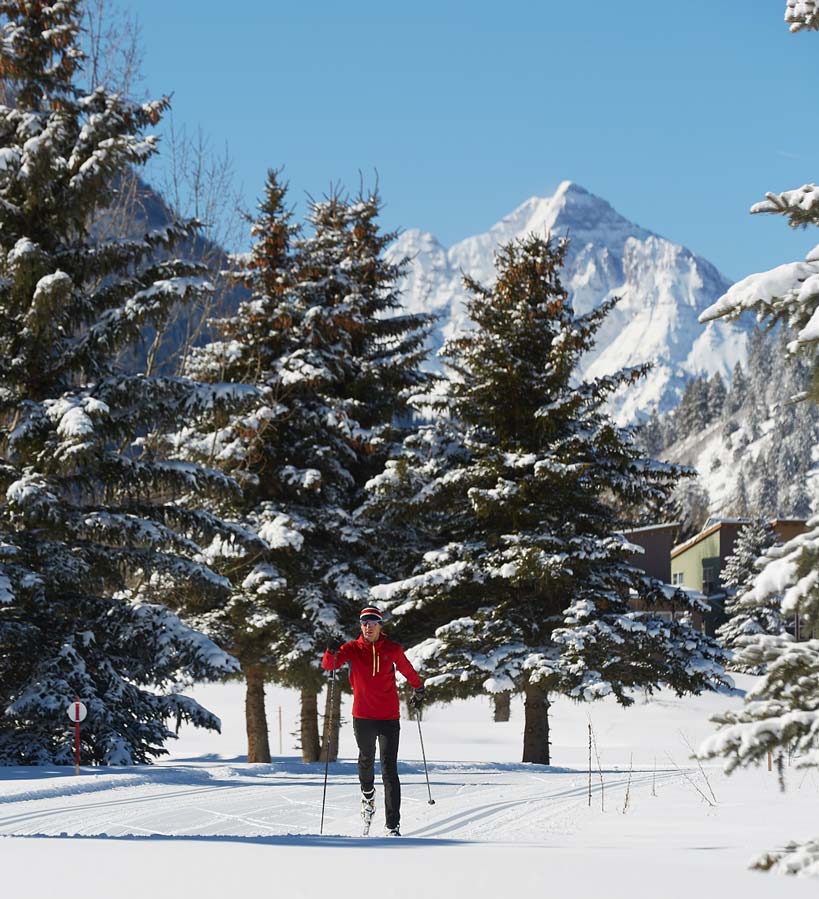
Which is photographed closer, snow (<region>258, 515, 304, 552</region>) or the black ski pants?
the black ski pants

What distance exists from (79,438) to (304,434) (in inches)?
372

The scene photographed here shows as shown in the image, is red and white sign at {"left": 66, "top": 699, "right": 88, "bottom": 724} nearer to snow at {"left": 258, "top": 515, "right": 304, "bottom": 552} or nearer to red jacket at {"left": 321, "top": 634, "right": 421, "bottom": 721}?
red jacket at {"left": 321, "top": 634, "right": 421, "bottom": 721}

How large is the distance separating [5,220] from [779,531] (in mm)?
68180

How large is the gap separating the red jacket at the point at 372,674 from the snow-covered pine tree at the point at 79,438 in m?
7.11

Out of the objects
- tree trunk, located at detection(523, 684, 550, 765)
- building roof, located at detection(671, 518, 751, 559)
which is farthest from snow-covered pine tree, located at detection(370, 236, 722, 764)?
building roof, located at detection(671, 518, 751, 559)

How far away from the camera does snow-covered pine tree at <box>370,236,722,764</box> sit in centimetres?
2045

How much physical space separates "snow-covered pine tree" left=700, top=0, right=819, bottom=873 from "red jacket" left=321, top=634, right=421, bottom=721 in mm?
4641

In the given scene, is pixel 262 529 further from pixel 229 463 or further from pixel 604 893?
pixel 604 893

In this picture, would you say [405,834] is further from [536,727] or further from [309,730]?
[309,730]

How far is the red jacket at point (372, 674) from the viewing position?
9594 millimetres

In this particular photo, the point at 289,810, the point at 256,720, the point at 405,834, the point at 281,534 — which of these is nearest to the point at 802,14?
the point at 405,834

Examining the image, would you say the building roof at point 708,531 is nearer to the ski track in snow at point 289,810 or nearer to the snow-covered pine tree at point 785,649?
the ski track in snow at point 289,810

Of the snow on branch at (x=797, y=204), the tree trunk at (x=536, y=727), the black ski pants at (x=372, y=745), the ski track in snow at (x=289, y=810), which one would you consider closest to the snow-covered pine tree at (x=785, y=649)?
the snow on branch at (x=797, y=204)

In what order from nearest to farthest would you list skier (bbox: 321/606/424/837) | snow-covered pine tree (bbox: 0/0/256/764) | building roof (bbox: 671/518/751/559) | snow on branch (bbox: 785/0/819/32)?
snow on branch (bbox: 785/0/819/32) < skier (bbox: 321/606/424/837) < snow-covered pine tree (bbox: 0/0/256/764) < building roof (bbox: 671/518/751/559)
